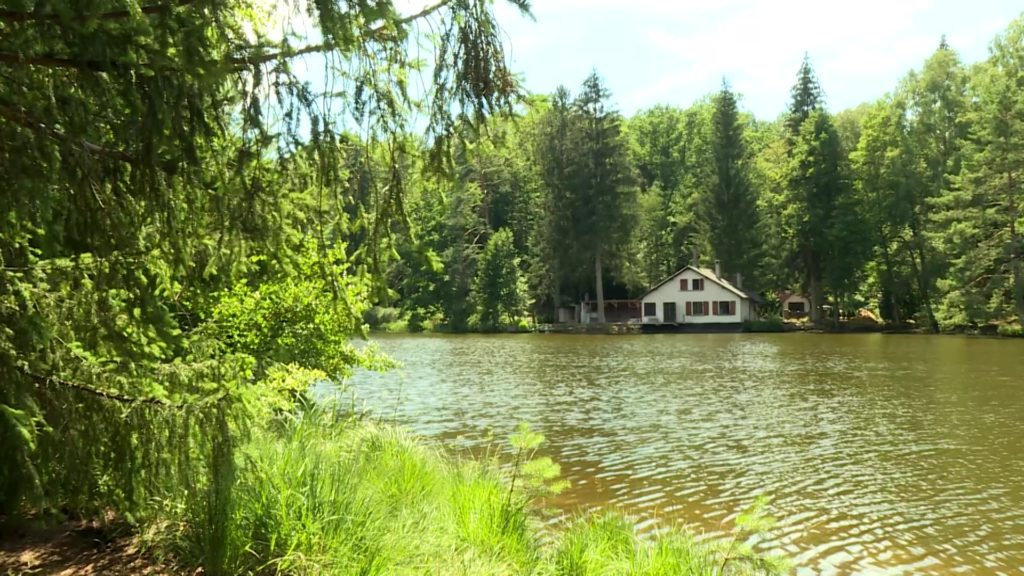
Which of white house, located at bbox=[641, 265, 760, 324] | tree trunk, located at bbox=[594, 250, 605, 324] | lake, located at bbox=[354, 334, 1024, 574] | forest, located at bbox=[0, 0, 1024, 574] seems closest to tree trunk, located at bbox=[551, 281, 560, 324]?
tree trunk, located at bbox=[594, 250, 605, 324]


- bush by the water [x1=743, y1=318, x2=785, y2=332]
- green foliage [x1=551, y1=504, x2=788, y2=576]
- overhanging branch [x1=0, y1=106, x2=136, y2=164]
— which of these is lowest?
green foliage [x1=551, y1=504, x2=788, y2=576]

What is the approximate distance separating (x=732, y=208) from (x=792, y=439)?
45098mm

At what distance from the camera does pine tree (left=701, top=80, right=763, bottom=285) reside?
55625mm

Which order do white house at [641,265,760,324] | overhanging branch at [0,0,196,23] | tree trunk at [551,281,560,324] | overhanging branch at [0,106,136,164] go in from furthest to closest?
tree trunk at [551,281,560,324] < white house at [641,265,760,324] < overhanging branch at [0,106,136,164] < overhanging branch at [0,0,196,23]

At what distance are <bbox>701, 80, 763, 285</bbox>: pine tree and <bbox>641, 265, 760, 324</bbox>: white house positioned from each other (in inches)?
99.4

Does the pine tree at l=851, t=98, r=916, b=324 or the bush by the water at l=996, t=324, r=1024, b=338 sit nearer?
the bush by the water at l=996, t=324, r=1024, b=338

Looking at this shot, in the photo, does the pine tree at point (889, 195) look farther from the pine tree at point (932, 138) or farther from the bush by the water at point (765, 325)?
the bush by the water at point (765, 325)

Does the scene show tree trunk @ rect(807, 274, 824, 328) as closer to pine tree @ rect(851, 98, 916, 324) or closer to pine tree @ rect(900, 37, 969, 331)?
pine tree @ rect(851, 98, 916, 324)

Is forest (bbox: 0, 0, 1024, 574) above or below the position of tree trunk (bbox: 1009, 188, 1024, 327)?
below

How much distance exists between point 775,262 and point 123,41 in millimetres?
56185

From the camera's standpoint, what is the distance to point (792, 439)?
1309 centimetres

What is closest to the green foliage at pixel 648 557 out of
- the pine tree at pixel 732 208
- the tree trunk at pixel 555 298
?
the pine tree at pixel 732 208

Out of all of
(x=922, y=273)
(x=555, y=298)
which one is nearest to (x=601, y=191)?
(x=555, y=298)

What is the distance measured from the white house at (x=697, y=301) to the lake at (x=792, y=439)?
938 inches
